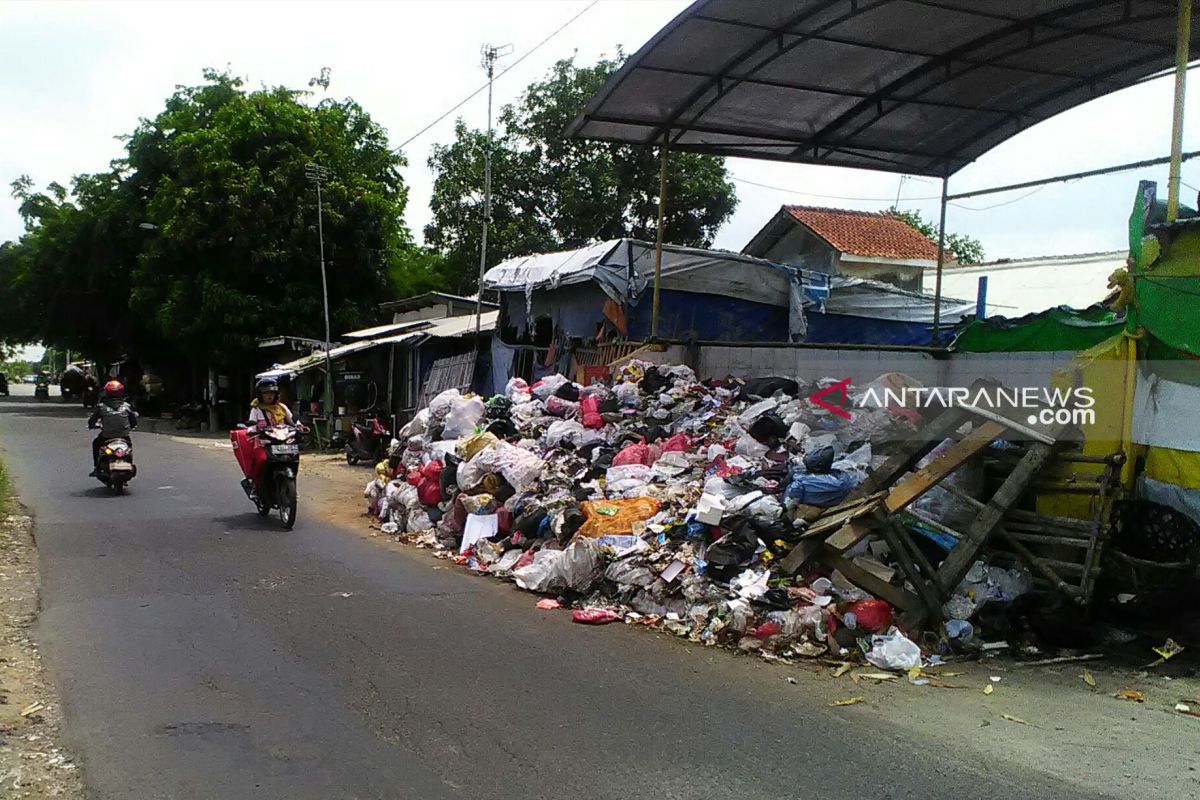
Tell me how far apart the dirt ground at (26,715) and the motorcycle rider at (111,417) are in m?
5.24

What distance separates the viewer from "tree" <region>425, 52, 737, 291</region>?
24969mm

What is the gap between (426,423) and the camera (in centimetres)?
1195

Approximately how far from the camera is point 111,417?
39.5 feet

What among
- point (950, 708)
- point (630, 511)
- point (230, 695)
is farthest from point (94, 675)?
point (950, 708)

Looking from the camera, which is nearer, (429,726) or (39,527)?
(429,726)

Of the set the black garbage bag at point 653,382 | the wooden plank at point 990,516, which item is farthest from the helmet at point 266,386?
the wooden plank at point 990,516

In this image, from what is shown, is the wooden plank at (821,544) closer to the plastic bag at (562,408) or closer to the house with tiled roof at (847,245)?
the plastic bag at (562,408)

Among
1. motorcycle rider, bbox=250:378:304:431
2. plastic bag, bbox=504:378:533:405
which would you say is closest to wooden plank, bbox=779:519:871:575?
plastic bag, bbox=504:378:533:405

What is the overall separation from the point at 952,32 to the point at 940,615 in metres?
6.45

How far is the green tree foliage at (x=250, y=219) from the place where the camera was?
1004 inches

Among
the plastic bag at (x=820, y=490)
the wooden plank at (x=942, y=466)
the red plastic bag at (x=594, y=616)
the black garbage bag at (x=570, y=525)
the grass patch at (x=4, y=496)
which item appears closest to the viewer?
the wooden plank at (x=942, y=466)

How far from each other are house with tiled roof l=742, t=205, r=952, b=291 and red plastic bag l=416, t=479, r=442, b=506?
14.8 meters

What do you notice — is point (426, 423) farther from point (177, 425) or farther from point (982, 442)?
point (177, 425)

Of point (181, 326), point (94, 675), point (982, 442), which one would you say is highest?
point (181, 326)
